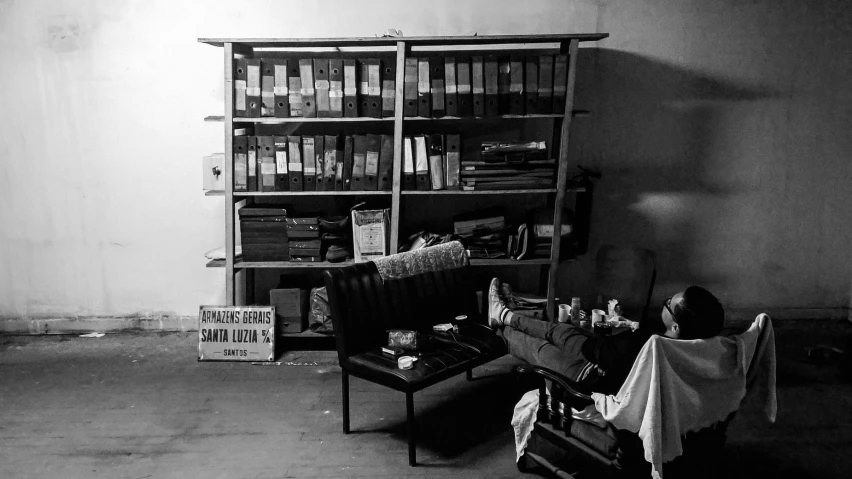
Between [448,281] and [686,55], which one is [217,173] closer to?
[448,281]

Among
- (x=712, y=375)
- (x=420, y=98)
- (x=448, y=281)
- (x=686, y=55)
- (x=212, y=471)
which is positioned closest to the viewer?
(x=712, y=375)

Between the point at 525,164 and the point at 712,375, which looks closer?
the point at 712,375

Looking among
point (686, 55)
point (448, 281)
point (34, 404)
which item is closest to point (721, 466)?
point (448, 281)

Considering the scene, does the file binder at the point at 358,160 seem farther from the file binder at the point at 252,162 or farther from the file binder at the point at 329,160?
the file binder at the point at 252,162

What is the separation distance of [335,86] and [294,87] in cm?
27

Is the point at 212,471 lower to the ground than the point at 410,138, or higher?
lower

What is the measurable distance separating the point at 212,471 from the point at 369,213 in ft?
6.51

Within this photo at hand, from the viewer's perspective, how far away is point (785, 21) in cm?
489

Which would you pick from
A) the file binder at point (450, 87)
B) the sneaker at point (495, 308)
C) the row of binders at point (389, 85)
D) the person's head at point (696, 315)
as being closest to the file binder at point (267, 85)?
the row of binders at point (389, 85)

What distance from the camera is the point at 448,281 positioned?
388 cm

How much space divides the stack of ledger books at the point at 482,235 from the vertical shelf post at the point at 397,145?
0.45 meters

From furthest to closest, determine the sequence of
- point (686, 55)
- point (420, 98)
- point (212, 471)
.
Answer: point (686, 55) < point (420, 98) < point (212, 471)

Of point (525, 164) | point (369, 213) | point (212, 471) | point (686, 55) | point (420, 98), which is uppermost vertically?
point (686, 55)

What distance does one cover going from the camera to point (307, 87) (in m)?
4.38
